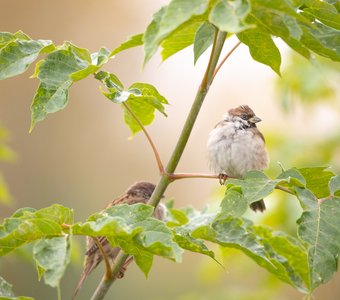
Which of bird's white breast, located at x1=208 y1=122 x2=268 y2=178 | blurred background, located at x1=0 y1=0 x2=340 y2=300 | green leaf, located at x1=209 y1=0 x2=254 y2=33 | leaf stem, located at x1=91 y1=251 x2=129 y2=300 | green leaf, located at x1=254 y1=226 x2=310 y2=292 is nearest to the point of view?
green leaf, located at x1=209 y1=0 x2=254 y2=33

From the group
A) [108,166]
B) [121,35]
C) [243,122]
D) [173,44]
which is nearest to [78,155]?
[108,166]

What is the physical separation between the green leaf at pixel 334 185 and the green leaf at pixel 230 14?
0.55 m

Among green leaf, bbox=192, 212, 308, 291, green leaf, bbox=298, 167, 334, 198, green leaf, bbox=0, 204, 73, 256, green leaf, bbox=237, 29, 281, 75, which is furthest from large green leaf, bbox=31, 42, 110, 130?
green leaf, bbox=298, 167, 334, 198

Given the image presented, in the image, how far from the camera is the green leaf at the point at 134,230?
1.51 meters

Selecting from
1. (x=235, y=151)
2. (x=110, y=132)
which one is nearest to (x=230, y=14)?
(x=235, y=151)

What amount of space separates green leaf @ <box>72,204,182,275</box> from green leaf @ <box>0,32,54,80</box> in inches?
15.9

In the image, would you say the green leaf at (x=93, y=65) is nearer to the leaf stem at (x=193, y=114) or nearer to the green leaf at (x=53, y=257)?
the leaf stem at (x=193, y=114)

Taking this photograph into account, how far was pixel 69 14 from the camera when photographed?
31.5ft

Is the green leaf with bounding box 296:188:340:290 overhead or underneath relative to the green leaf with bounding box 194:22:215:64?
underneath

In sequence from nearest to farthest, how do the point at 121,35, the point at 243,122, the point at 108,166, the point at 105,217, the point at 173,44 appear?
1. the point at 105,217
2. the point at 173,44
3. the point at 243,122
4. the point at 108,166
5. the point at 121,35

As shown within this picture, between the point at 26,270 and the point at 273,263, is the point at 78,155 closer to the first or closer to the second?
the point at 26,270

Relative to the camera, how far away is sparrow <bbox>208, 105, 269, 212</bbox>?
3.29 m

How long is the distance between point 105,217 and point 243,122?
6.75 ft

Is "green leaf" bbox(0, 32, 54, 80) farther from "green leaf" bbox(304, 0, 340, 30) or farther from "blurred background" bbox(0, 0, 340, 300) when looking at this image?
"blurred background" bbox(0, 0, 340, 300)
